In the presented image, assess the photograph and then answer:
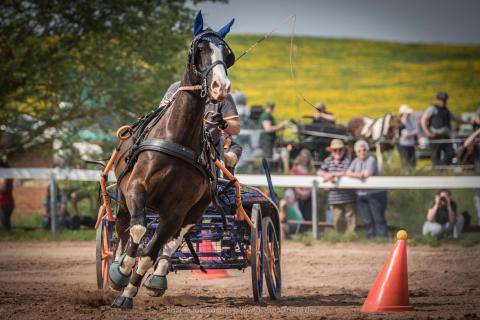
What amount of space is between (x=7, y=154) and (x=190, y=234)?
10.9 meters

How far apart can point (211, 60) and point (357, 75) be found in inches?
1478

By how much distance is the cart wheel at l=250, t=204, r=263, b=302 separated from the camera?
8.73m

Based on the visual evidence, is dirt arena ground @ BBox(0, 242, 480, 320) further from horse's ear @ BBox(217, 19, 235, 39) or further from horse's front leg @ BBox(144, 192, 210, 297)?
horse's ear @ BBox(217, 19, 235, 39)

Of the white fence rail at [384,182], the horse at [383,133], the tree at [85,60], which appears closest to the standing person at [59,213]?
the white fence rail at [384,182]

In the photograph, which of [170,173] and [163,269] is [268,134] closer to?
[163,269]

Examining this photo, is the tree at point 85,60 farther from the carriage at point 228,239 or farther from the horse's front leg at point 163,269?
the horse's front leg at point 163,269

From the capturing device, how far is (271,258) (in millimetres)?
9625

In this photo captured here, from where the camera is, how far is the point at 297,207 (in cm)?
1650

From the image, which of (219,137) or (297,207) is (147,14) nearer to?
(297,207)

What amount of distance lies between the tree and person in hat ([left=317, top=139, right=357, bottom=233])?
388cm

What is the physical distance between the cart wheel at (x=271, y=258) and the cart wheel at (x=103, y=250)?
59.9 inches

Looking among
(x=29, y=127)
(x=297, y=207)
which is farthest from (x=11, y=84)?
(x=297, y=207)

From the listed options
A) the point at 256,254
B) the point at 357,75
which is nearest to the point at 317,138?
the point at 256,254

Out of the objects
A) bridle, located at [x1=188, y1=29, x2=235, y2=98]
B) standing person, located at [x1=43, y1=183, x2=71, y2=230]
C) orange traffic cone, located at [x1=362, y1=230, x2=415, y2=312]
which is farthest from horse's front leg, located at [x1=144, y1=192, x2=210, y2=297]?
standing person, located at [x1=43, y1=183, x2=71, y2=230]
